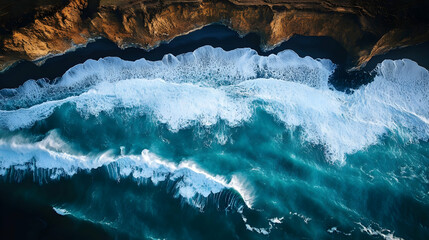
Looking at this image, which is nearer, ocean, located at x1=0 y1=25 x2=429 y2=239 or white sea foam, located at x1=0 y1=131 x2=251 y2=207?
ocean, located at x1=0 y1=25 x2=429 y2=239

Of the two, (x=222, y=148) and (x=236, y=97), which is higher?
(x=236, y=97)

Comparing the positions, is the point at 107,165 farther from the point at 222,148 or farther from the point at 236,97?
Result: the point at 236,97

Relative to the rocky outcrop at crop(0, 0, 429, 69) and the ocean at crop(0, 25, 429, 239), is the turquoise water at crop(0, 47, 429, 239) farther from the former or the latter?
the rocky outcrop at crop(0, 0, 429, 69)

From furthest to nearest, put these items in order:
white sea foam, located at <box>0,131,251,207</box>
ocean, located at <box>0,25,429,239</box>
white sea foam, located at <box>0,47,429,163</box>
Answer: white sea foam, located at <box>0,47,429,163</box>
white sea foam, located at <box>0,131,251,207</box>
ocean, located at <box>0,25,429,239</box>

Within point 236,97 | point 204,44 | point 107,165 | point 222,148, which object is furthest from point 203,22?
point 107,165

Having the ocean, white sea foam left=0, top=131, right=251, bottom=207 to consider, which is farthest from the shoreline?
white sea foam left=0, top=131, right=251, bottom=207

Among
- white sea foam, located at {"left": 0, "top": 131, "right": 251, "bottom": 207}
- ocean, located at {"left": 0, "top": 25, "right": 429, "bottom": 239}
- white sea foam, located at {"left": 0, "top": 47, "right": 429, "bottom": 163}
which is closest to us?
ocean, located at {"left": 0, "top": 25, "right": 429, "bottom": 239}
